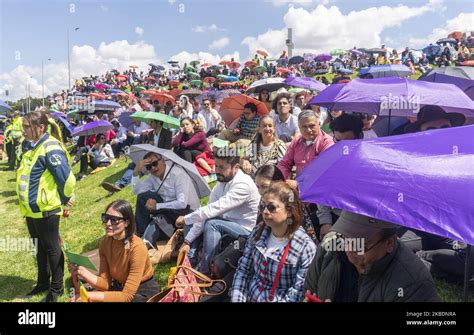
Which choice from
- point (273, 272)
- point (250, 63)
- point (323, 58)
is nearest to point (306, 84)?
point (273, 272)

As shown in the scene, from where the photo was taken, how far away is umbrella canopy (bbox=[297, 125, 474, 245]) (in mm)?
1842

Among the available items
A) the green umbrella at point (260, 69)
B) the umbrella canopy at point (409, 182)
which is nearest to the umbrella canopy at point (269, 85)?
the umbrella canopy at point (409, 182)

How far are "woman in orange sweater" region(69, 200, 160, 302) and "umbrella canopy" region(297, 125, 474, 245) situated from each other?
193 centimetres

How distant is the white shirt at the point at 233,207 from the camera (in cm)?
434

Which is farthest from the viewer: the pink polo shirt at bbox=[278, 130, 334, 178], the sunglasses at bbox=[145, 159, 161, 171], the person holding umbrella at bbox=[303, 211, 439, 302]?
the sunglasses at bbox=[145, 159, 161, 171]

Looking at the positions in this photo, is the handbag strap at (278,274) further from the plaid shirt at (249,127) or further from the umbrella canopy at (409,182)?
the plaid shirt at (249,127)

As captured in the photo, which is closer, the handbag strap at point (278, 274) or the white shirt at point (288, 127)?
the handbag strap at point (278, 274)

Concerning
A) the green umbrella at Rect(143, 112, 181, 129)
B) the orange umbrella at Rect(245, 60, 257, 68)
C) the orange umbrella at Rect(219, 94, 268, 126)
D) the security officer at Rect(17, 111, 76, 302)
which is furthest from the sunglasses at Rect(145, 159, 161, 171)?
the orange umbrella at Rect(245, 60, 257, 68)

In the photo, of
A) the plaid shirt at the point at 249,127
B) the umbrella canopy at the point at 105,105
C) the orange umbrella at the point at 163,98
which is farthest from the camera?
the umbrella canopy at the point at 105,105

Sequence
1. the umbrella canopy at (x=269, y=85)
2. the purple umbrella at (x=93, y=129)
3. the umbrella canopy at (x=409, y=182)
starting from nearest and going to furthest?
the umbrella canopy at (x=409, y=182), the umbrella canopy at (x=269, y=85), the purple umbrella at (x=93, y=129)

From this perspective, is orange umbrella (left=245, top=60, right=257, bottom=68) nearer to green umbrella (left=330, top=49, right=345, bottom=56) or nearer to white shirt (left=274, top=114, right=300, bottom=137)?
green umbrella (left=330, top=49, right=345, bottom=56)

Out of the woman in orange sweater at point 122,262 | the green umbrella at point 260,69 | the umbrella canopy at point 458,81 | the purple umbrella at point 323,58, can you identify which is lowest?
the woman in orange sweater at point 122,262
